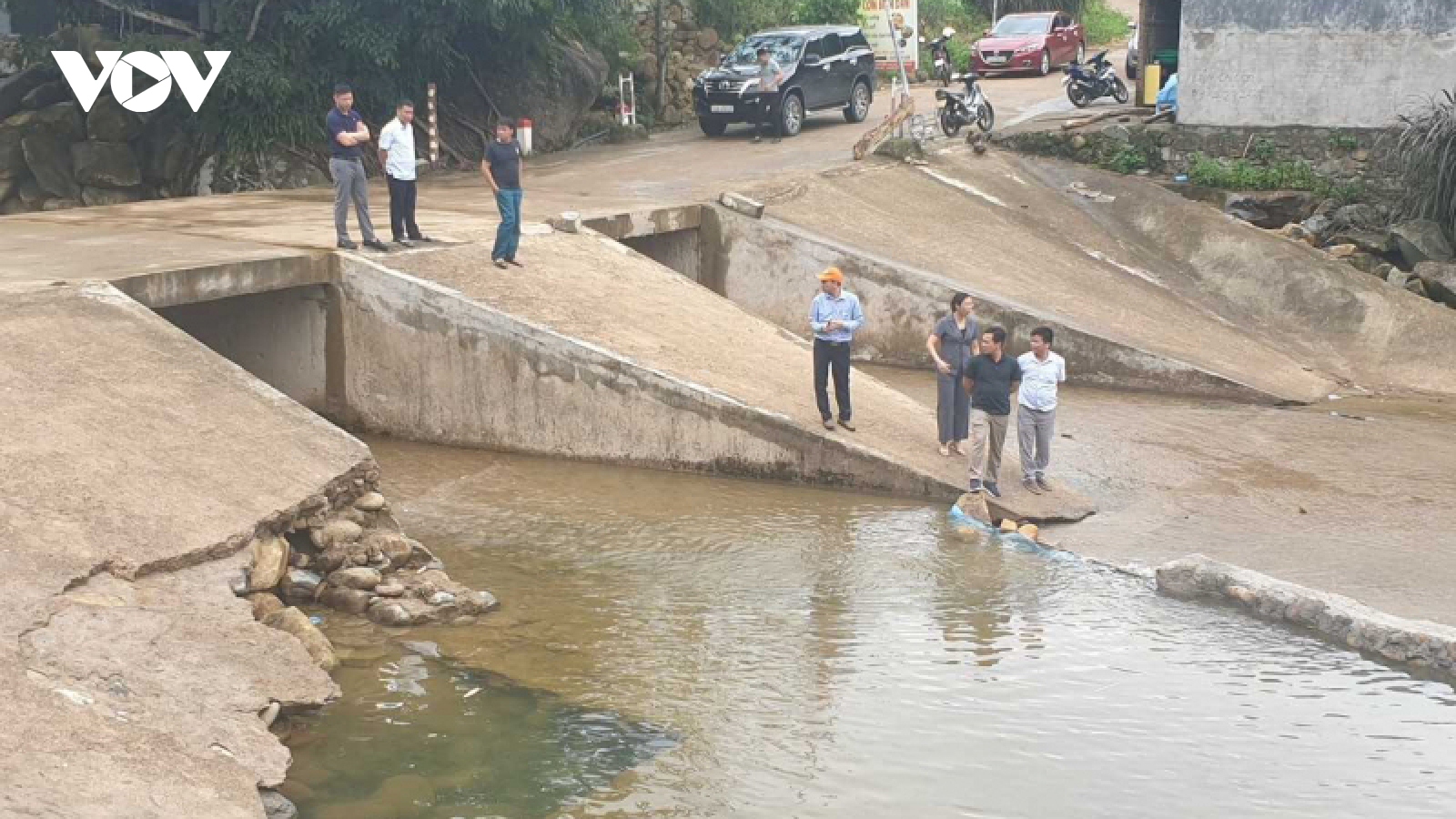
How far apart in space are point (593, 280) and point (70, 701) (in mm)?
9424

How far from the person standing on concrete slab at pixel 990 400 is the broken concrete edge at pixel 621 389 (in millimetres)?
408

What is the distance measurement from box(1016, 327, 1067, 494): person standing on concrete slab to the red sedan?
24282 mm

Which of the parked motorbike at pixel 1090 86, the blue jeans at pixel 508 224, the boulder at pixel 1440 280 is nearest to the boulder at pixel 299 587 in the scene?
the blue jeans at pixel 508 224

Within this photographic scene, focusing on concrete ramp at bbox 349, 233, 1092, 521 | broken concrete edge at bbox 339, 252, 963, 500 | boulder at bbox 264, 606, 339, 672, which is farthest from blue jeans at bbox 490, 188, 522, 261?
boulder at bbox 264, 606, 339, 672

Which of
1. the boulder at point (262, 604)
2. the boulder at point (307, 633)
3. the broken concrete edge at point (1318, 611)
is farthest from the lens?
the broken concrete edge at point (1318, 611)

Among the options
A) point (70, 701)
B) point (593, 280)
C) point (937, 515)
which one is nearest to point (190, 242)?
point (593, 280)

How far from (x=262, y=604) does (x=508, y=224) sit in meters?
6.90

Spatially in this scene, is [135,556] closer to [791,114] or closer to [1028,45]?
[791,114]

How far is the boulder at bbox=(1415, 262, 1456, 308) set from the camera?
20.5 m

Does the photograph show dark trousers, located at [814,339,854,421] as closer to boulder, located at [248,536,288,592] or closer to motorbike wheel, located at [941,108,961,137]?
boulder, located at [248,536,288,592]

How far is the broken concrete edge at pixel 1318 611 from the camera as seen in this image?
955cm

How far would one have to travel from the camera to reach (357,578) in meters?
10.3

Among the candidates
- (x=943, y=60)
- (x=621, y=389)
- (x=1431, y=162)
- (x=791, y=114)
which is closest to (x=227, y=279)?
(x=621, y=389)

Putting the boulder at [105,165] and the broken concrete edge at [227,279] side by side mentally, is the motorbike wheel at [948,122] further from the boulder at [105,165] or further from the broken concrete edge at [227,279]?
the broken concrete edge at [227,279]
